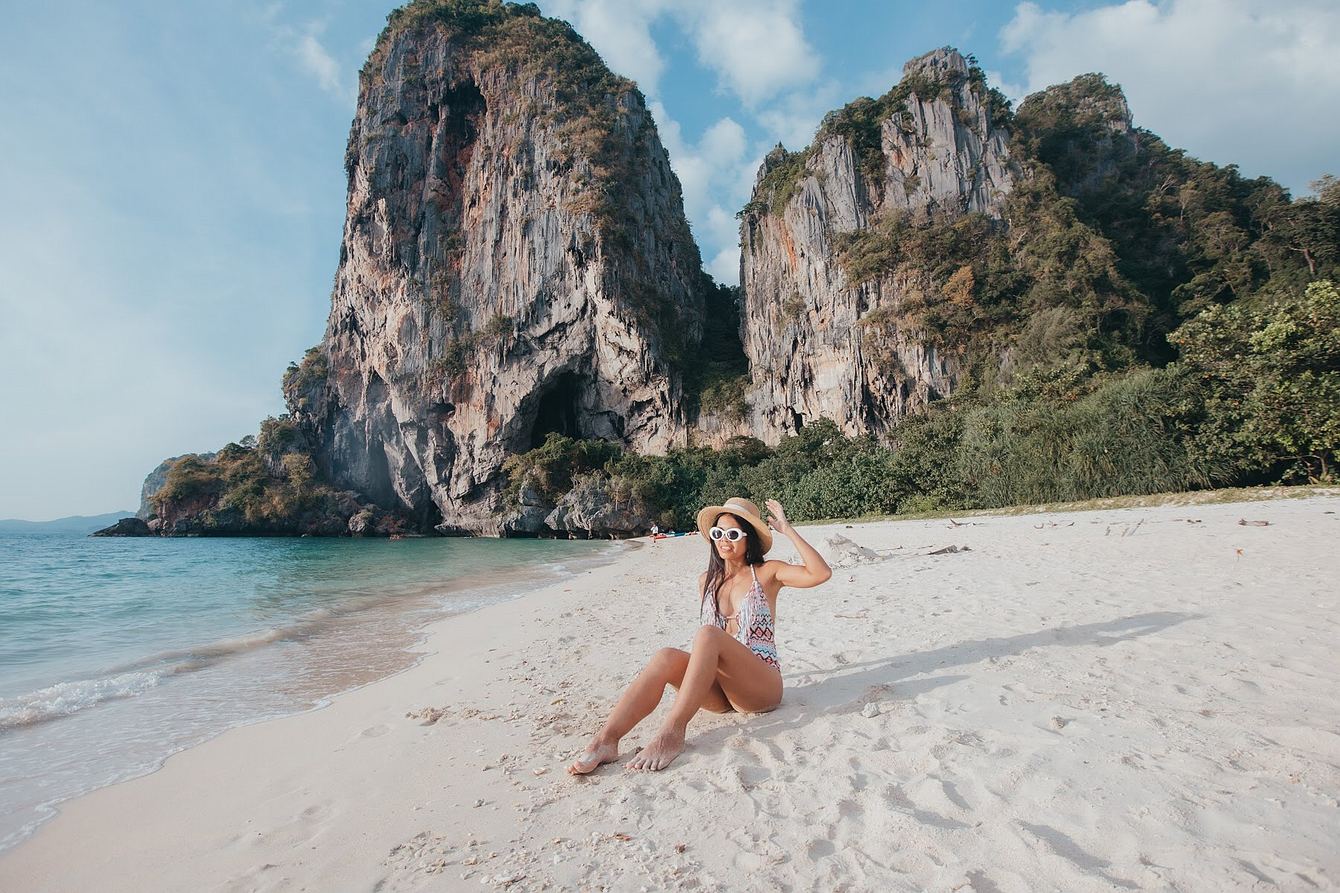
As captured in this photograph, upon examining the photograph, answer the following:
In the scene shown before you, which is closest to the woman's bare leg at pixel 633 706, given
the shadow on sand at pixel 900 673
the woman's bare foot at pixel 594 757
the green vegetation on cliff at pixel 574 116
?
the woman's bare foot at pixel 594 757

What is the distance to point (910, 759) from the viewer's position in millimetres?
2416

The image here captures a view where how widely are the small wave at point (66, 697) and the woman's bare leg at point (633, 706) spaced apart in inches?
192

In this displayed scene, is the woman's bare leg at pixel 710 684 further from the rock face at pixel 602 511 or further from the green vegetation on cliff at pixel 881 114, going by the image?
the green vegetation on cliff at pixel 881 114

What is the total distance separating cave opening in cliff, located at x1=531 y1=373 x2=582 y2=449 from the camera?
161 ft

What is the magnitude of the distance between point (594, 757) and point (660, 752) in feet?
0.97

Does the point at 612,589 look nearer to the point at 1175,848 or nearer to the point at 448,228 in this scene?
the point at 1175,848

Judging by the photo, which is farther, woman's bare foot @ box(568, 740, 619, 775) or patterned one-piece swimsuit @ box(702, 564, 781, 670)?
patterned one-piece swimsuit @ box(702, 564, 781, 670)

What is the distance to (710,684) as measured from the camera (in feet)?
9.04

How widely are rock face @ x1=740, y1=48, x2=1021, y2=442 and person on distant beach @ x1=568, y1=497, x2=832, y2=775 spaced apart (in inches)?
1306

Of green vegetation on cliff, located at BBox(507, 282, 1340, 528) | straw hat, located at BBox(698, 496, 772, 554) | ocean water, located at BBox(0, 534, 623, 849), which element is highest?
green vegetation on cliff, located at BBox(507, 282, 1340, 528)

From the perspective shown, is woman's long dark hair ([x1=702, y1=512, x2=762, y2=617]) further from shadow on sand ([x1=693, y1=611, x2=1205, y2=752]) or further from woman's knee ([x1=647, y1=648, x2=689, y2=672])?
shadow on sand ([x1=693, y1=611, x2=1205, y2=752])

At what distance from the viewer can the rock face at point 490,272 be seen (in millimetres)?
45719

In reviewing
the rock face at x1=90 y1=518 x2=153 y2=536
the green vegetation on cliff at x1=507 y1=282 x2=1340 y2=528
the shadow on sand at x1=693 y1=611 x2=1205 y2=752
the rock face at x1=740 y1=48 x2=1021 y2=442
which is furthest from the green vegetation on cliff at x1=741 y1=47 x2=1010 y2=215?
the rock face at x1=90 y1=518 x2=153 y2=536

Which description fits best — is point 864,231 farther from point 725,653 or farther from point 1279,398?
point 725,653
